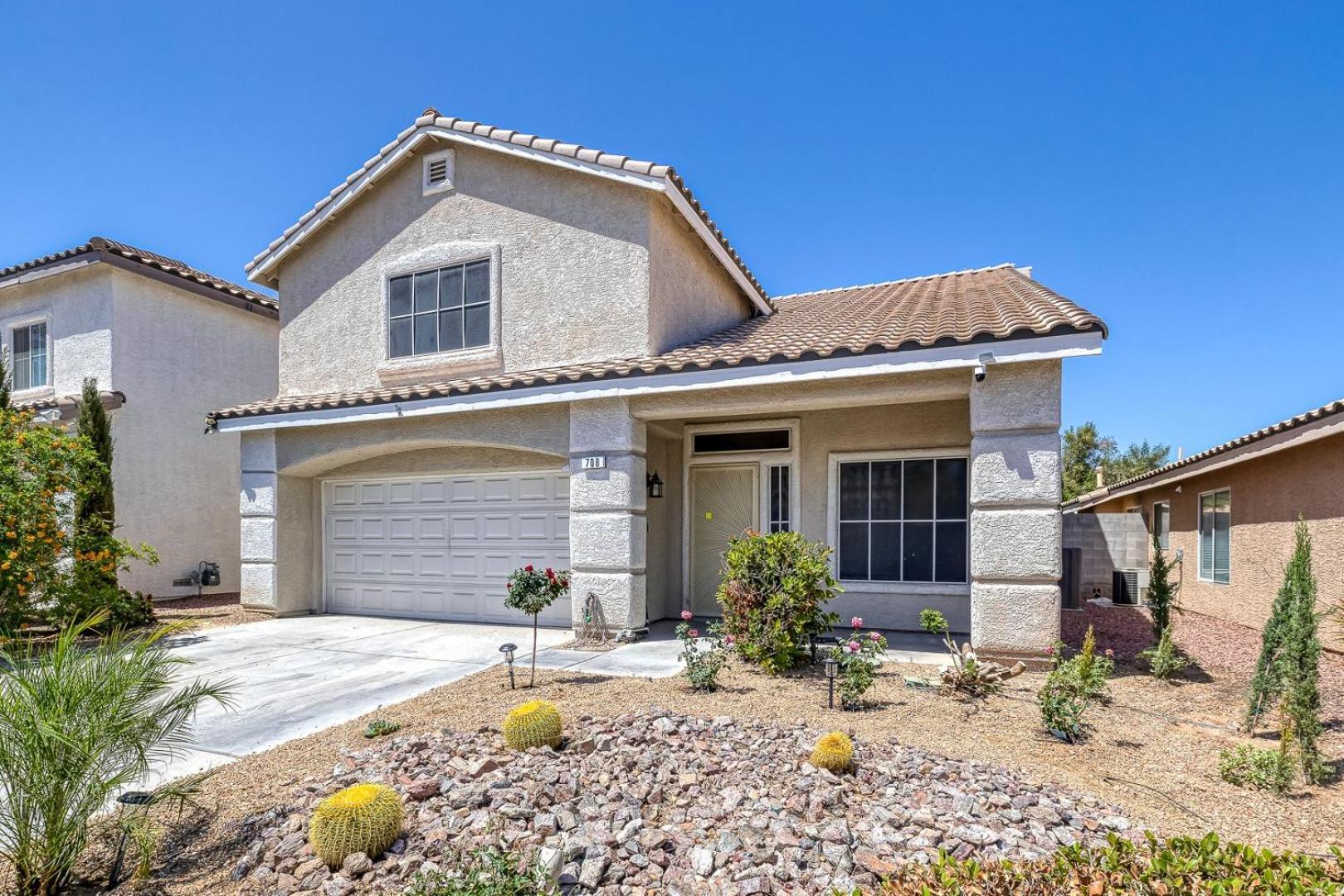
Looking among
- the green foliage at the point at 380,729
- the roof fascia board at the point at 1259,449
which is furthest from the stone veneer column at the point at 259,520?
the roof fascia board at the point at 1259,449

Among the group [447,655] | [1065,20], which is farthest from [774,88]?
[447,655]

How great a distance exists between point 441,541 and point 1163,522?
56.6 feet

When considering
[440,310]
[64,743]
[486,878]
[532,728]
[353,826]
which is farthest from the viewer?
[440,310]

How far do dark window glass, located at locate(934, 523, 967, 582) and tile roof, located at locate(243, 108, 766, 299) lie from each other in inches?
242

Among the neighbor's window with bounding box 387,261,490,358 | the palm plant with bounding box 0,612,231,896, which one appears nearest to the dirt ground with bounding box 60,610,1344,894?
the palm plant with bounding box 0,612,231,896

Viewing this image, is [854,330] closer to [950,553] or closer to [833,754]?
[950,553]

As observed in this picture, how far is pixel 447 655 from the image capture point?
8.94 m

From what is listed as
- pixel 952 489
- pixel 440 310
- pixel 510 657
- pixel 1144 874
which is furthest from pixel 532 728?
pixel 440 310

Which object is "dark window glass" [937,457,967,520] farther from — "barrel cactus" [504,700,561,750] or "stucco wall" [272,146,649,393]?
"barrel cactus" [504,700,561,750]

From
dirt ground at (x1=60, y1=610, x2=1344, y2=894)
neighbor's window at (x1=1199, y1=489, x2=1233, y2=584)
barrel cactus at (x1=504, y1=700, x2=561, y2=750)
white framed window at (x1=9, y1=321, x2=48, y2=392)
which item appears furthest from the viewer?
white framed window at (x1=9, y1=321, x2=48, y2=392)

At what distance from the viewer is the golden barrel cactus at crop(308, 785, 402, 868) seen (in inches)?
146

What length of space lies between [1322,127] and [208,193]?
58.4 feet

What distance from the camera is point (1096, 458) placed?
36406 millimetres

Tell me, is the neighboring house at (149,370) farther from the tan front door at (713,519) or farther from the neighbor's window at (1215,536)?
the neighbor's window at (1215,536)
